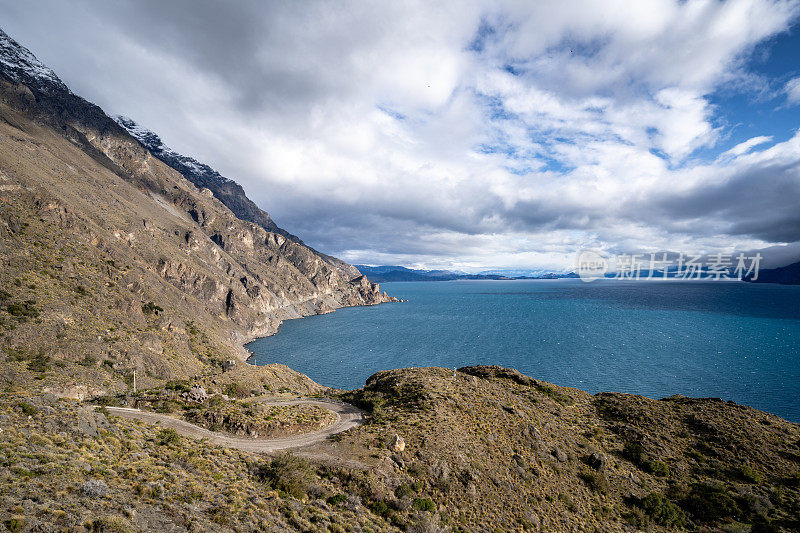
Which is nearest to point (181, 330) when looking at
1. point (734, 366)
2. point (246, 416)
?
point (246, 416)

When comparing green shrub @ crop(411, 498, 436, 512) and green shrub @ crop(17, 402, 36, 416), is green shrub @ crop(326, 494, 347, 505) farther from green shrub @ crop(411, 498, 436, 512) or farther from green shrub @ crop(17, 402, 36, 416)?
green shrub @ crop(17, 402, 36, 416)

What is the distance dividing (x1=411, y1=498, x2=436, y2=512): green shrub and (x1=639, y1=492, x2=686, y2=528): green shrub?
68.9 ft

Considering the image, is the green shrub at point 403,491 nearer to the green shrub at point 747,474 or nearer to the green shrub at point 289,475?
the green shrub at point 289,475

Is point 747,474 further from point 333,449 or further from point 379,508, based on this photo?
point 333,449

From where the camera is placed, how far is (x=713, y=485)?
3116cm

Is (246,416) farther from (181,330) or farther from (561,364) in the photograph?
(561,364)

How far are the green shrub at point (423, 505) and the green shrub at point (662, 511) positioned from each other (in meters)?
21.0

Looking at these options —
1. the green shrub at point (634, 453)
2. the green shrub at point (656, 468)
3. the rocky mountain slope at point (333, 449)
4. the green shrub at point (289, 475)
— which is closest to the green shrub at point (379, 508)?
the rocky mountain slope at point (333, 449)

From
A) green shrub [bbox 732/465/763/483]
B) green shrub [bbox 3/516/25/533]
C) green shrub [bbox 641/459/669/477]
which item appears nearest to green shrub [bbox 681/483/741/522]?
green shrub [bbox 641/459/669/477]

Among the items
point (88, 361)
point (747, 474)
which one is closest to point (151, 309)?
point (88, 361)

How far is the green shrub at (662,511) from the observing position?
92.0ft

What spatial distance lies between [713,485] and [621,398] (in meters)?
17.3

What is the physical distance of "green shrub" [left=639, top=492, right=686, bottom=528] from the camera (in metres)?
28.0

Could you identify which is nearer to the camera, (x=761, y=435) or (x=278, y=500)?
(x=278, y=500)
